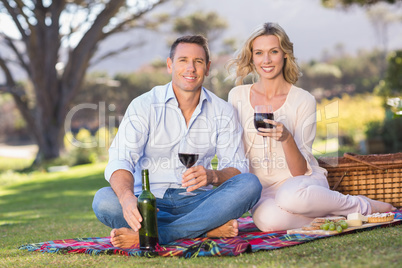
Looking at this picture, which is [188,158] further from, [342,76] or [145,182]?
[342,76]

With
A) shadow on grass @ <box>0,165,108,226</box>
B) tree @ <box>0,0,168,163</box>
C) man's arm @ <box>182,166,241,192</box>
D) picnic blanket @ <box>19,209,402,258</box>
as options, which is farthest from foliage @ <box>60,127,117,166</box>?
man's arm @ <box>182,166,241,192</box>

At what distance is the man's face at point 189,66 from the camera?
3534 mm

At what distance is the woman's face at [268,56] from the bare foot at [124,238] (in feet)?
5.26

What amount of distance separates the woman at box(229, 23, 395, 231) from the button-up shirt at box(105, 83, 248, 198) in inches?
12.3

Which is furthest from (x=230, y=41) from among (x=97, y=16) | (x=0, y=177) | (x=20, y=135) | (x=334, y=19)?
(x=334, y=19)

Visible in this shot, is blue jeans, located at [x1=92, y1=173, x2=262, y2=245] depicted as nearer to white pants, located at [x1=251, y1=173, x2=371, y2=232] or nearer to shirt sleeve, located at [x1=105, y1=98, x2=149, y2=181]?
shirt sleeve, located at [x1=105, y1=98, x2=149, y2=181]

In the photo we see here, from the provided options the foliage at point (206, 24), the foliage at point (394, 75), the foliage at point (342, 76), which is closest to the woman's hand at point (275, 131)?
the foliage at point (394, 75)

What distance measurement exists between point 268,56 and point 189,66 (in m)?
0.71

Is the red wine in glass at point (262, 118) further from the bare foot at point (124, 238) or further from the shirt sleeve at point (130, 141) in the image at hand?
the bare foot at point (124, 238)

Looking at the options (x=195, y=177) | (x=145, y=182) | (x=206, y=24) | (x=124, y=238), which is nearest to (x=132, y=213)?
(x=145, y=182)

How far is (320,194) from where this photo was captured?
3582 mm

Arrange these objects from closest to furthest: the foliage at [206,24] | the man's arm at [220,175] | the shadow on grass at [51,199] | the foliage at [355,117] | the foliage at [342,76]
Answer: the man's arm at [220,175], the shadow on grass at [51,199], the foliage at [355,117], the foliage at [206,24], the foliage at [342,76]

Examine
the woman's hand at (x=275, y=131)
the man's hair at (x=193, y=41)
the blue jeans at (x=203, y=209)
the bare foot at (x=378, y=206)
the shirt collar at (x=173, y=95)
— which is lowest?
the bare foot at (x=378, y=206)

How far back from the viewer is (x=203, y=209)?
3289 millimetres
